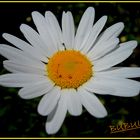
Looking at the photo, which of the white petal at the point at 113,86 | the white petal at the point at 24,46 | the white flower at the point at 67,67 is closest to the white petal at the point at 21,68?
the white flower at the point at 67,67

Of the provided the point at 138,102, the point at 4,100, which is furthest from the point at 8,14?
the point at 138,102

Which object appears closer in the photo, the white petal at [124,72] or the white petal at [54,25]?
the white petal at [124,72]

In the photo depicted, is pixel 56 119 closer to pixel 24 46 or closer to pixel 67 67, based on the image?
pixel 67 67

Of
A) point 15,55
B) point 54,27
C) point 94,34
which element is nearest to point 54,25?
point 54,27

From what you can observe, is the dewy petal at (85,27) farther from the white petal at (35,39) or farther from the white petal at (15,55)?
the white petal at (15,55)

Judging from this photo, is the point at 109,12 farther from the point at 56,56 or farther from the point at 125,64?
the point at 56,56

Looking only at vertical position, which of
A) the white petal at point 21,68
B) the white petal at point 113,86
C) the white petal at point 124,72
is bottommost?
the white petal at point 113,86

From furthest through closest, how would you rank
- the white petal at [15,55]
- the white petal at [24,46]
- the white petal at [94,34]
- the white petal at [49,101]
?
the white petal at [94,34] < the white petal at [24,46] < the white petal at [15,55] < the white petal at [49,101]
